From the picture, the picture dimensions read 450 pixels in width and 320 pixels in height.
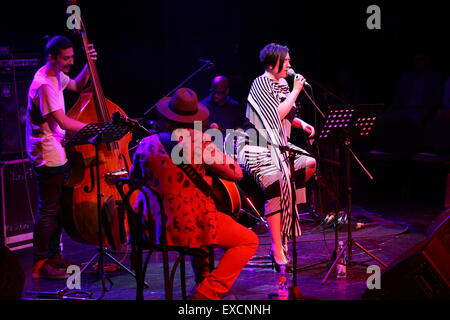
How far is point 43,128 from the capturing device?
5.75 m

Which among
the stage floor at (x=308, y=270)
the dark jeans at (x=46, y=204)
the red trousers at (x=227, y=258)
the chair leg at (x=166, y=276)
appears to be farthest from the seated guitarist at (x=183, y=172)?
the dark jeans at (x=46, y=204)

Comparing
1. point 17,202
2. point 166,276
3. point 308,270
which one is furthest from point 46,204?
point 308,270

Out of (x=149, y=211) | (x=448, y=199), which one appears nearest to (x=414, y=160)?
(x=448, y=199)

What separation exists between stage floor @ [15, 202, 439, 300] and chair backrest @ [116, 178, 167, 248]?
0.80m

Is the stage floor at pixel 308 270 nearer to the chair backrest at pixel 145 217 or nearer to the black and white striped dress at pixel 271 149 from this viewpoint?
the black and white striped dress at pixel 271 149

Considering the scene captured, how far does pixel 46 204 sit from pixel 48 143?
52cm

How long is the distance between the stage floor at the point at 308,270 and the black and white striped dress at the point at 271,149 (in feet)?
1.70

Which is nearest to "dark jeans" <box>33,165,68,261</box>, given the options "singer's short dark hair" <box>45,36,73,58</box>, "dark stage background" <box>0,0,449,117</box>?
"singer's short dark hair" <box>45,36,73,58</box>

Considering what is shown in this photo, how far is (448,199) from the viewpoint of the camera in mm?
7129

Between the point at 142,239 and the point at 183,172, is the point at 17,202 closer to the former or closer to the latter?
the point at 142,239

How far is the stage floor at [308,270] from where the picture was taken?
5.34m

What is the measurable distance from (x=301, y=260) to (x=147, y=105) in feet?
13.1
